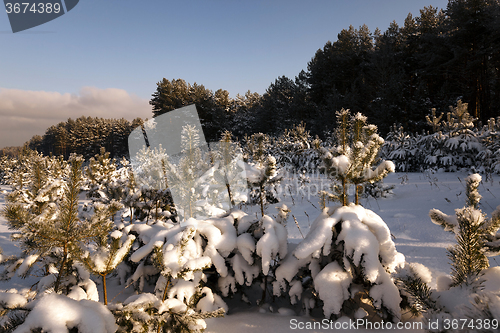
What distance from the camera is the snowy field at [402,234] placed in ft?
5.82

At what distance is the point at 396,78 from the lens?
19469 mm

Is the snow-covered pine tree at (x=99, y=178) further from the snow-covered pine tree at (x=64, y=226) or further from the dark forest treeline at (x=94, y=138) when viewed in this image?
the dark forest treeline at (x=94, y=138)

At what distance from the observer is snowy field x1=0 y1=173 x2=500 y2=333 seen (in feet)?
5.82

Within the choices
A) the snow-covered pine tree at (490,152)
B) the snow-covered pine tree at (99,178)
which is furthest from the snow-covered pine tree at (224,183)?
the snow-covered pine tree at (490,152)

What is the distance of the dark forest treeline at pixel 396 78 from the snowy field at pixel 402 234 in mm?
13504

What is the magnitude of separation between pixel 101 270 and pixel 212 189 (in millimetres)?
3914

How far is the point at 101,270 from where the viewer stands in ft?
4.49

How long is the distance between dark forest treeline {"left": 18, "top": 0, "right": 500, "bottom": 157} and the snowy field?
13.5 metres

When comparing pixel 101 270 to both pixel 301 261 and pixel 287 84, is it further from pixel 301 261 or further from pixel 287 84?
pixel 287 84

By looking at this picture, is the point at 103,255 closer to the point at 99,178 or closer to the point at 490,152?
the point at 99,178

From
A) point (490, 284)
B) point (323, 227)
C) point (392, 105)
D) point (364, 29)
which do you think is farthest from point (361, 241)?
point (364, 29)

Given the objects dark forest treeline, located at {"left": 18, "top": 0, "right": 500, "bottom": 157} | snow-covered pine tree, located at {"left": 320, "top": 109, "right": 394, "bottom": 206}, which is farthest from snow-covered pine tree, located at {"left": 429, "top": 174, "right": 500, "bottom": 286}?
dark forest treeline, located at {"left": 18, "top": 0, "right": 500, "bottom": 157}

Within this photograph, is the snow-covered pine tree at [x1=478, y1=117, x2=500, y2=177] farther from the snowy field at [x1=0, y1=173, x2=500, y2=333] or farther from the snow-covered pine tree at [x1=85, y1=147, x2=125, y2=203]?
the snow-covered pine tree at [x1=85, y1=147, x2=125, y2=203]
